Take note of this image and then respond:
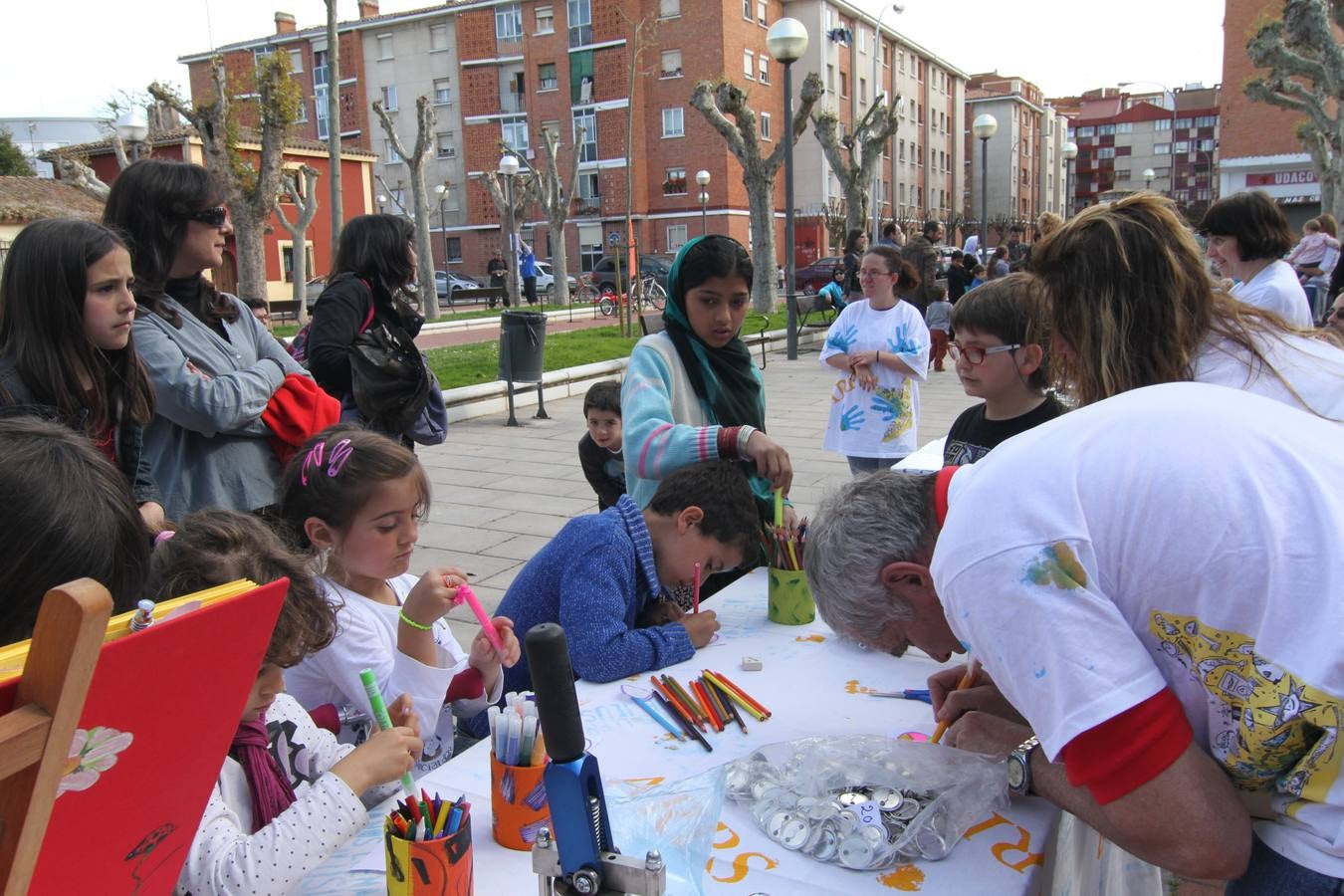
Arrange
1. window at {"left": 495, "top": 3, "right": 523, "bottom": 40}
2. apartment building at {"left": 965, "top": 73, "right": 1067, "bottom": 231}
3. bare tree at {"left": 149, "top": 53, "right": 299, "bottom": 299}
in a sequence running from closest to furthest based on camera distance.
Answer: bare tree at {"left": 149, "top": 53, "right": 299, "bottom": 299} < window at {"left": 495, "top": 3, "right": 523, "bottom": 40} < apartment building at {"left": 965, "top": 73, "right": 1067, "bottom": 231}

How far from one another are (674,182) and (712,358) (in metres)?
36.5

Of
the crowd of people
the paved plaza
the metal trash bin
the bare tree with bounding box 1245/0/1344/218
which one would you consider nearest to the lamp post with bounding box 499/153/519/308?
the paved plaza

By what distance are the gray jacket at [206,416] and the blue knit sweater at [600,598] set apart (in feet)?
2.88

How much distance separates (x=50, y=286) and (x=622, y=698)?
1595 millimetres

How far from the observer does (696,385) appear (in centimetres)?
253

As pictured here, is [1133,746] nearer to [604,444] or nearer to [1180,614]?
[1180,614]

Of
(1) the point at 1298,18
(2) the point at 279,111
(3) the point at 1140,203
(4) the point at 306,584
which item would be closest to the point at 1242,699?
(3) the point at 1140,203

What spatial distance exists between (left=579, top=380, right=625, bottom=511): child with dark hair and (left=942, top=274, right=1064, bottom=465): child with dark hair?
1.46m

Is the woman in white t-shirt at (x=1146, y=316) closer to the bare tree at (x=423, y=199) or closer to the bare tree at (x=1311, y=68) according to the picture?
the bare tree at (x=423, y=199)

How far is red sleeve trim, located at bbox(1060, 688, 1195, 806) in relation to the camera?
1.02 m

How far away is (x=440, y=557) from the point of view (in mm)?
4746

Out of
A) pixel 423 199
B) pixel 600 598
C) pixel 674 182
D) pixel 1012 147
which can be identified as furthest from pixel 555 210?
pixel 1012 147

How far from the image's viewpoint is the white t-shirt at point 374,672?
1707mm

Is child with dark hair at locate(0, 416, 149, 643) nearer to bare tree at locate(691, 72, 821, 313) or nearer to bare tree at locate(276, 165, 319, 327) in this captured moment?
bare tree at locate(691, 72, 821, 313)
